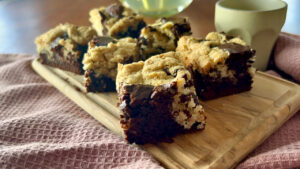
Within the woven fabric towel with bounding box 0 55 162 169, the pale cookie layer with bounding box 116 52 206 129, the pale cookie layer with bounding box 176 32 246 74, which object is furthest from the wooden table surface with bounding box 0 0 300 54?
the pale cookie layer with bounding box 116 52 206 129

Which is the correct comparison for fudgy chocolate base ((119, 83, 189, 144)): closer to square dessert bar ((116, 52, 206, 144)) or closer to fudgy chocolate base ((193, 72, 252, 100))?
square dessert bar ((116, 52, 206, 144))

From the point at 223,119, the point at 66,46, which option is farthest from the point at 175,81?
the point at 66,46

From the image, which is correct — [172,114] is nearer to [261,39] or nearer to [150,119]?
[150,119]

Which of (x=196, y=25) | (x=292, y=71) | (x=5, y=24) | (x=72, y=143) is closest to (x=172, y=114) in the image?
(x=72, y=143)

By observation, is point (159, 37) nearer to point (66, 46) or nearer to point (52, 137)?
point (66, 46)

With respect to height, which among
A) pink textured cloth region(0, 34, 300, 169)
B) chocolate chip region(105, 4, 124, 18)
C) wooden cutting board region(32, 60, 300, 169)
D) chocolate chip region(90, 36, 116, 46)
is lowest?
wooden cutting board region(32, 60, 300, 169)

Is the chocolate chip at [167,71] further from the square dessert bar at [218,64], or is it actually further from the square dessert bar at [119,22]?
the square dessert bar at [119,22]
